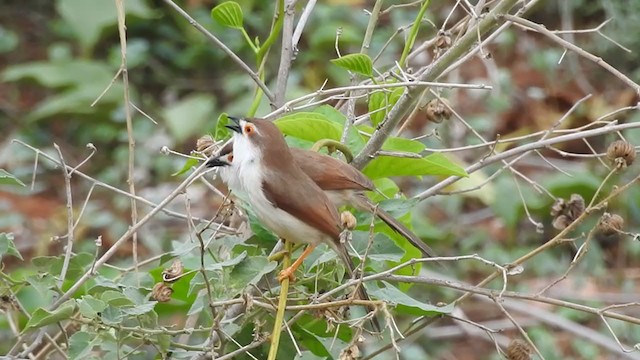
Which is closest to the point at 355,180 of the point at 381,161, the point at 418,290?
the point at 381,161

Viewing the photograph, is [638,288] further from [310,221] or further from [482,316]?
[310,221]

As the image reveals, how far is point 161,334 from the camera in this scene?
5.59 feet

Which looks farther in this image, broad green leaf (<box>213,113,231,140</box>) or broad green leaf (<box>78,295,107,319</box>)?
broad green leaf (<box>213,113,231,140</box>)

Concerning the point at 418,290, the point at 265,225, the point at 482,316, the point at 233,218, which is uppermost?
the point at 265,225

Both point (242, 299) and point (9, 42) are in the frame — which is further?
point (9, 42)

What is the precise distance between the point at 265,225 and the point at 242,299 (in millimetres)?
241

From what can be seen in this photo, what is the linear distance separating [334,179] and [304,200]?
0.26 ft

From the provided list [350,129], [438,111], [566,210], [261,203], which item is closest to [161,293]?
[261,203]

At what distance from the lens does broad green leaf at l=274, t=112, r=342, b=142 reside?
189 cm

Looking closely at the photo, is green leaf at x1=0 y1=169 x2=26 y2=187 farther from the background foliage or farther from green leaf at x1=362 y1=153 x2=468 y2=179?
the background foliage

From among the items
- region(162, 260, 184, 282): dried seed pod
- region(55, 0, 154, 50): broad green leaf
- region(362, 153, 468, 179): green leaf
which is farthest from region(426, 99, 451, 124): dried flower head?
region(55, 0, 154, 50): broad green leaf

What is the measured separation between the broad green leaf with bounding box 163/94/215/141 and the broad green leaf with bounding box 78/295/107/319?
12.1ft

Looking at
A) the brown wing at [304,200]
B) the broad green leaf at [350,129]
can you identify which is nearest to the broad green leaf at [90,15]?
the broad green leaf at [350,129]

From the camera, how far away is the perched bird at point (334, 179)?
6.21ft
